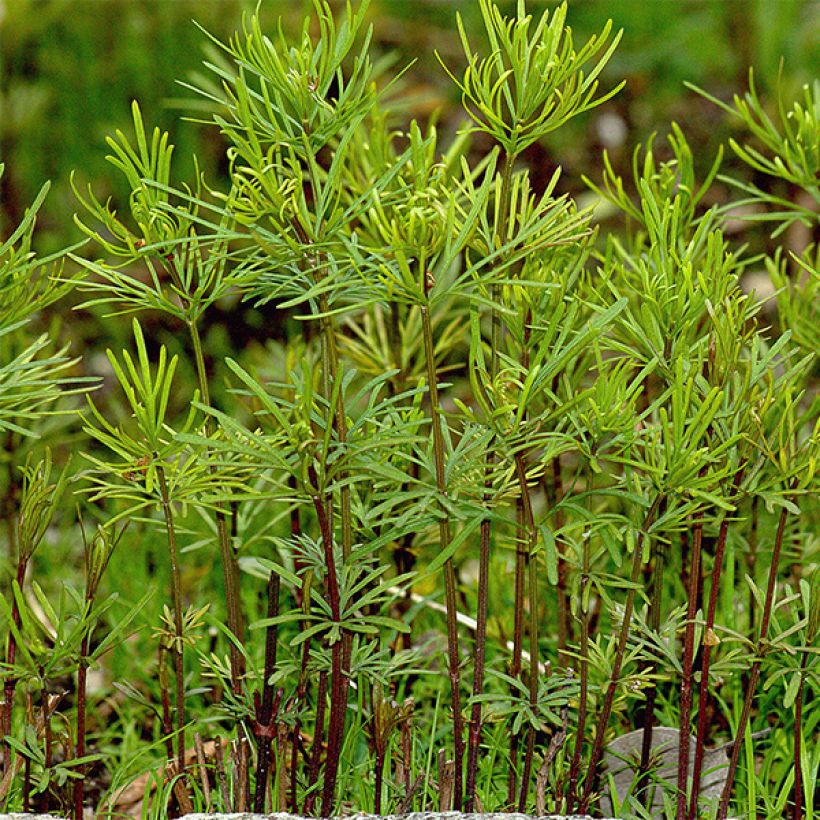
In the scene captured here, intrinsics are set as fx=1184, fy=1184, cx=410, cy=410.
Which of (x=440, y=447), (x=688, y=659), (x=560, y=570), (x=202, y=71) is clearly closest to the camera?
(x=440, y=447)

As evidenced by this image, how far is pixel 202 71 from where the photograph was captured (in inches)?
128

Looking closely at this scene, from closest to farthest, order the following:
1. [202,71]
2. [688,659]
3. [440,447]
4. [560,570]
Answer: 1. [440,447]
2. [688,659]
3. [560,570]
4. [202,71]

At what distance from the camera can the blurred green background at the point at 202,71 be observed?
3.19 m

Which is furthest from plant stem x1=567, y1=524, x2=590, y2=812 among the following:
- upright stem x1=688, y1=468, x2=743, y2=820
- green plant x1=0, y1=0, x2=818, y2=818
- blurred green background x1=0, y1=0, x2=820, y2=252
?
blurred green background x1=0, y1=0, x2=820, y2=252

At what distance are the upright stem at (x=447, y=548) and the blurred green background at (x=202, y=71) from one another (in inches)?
82.6

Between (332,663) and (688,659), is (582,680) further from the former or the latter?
(332,663)

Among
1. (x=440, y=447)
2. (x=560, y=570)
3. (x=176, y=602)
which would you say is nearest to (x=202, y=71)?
(x=560, y=570)

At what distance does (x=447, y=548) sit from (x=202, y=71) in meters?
2.52

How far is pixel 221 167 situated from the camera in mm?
3389

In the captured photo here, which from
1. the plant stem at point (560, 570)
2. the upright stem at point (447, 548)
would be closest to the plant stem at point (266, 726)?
the upright stem at point (447, 548)

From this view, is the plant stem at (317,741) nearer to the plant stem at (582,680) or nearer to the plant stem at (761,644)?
the plant stem at (582,680)

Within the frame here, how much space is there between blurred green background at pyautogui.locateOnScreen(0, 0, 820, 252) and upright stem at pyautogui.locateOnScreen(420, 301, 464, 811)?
2097 millimetres

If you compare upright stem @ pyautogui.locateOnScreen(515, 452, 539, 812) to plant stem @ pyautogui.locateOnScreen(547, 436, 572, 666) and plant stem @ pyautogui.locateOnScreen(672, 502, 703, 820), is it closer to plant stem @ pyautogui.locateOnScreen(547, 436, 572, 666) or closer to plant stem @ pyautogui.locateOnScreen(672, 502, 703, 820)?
plant stem @ pyautogui.locateOnScreen(547, 436, 572, 666)

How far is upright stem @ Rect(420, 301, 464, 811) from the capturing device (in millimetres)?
990
